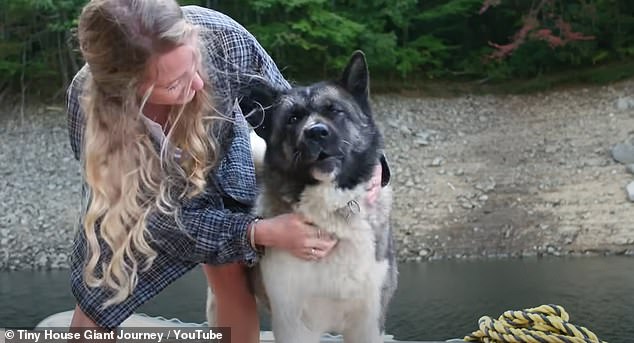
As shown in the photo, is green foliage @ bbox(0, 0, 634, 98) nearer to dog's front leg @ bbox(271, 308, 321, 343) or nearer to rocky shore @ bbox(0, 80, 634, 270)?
rocky shore @ bbox(0, 80, 634, 270)

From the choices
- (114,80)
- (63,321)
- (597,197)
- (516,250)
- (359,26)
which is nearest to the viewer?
(114,80)

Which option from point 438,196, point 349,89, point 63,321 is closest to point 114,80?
point 349,89

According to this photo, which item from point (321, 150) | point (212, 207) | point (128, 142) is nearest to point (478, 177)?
point (212, 207)

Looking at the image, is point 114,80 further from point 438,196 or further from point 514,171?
point 514,171

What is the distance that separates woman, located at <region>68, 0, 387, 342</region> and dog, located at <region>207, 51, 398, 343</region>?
0.07 m

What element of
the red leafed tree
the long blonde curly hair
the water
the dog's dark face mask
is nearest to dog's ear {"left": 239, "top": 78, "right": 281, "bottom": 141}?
the dog's dark face mask

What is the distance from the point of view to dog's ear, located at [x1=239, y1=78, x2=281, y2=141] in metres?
2.40

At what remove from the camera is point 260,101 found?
7.93 ft

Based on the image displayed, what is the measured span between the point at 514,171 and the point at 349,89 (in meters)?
8.31

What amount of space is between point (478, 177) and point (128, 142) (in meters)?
8.48

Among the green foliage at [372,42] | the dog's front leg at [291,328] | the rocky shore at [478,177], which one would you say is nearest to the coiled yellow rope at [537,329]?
the dog's front leg at [291,328]

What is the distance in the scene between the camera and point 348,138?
7.58ft

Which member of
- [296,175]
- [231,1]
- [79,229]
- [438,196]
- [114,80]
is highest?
[114,80]

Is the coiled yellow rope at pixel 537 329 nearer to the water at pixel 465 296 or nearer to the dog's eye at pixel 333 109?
the dog's eye at pixel 333 109
